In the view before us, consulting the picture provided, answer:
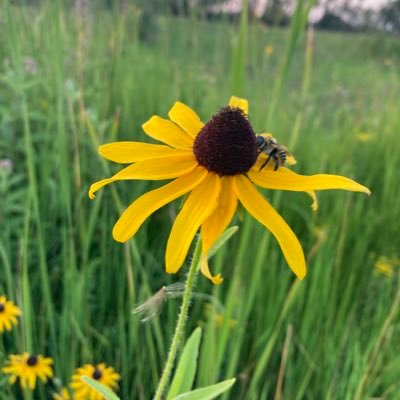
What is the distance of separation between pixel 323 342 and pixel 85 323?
58 centimetres

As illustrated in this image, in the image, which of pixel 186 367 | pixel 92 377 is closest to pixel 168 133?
pixel 186 367

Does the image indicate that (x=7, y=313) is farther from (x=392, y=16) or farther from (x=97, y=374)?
(x=392, y=16)

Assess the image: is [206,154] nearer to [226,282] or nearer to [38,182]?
[226,282]

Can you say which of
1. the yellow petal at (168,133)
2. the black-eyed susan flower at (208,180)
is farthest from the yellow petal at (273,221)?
the yellow petal at (168,133)

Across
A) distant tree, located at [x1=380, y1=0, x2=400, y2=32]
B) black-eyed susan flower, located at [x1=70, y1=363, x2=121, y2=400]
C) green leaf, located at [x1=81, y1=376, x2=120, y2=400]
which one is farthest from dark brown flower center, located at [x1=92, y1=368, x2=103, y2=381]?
distant tree, located at [x1=380, y1=0, x2=400, y2=32]

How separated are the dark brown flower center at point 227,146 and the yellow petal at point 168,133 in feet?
0.12

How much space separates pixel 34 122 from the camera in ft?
7.14

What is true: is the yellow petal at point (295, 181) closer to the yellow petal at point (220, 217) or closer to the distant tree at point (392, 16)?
the yellow petal at point (220, 217)

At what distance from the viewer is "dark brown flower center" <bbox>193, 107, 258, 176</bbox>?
2.54 ft

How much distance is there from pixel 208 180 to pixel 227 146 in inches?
2.1

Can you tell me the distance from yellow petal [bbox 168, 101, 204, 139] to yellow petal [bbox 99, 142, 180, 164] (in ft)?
0.25

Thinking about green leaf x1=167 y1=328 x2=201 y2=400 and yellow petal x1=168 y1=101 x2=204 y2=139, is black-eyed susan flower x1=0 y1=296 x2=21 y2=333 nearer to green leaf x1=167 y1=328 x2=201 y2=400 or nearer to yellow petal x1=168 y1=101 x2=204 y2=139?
green leaf x1=167 y1=328 x2=201 y2=400

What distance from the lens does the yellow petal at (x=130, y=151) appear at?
73 centimetres

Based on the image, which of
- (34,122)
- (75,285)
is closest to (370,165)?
(34,122)
